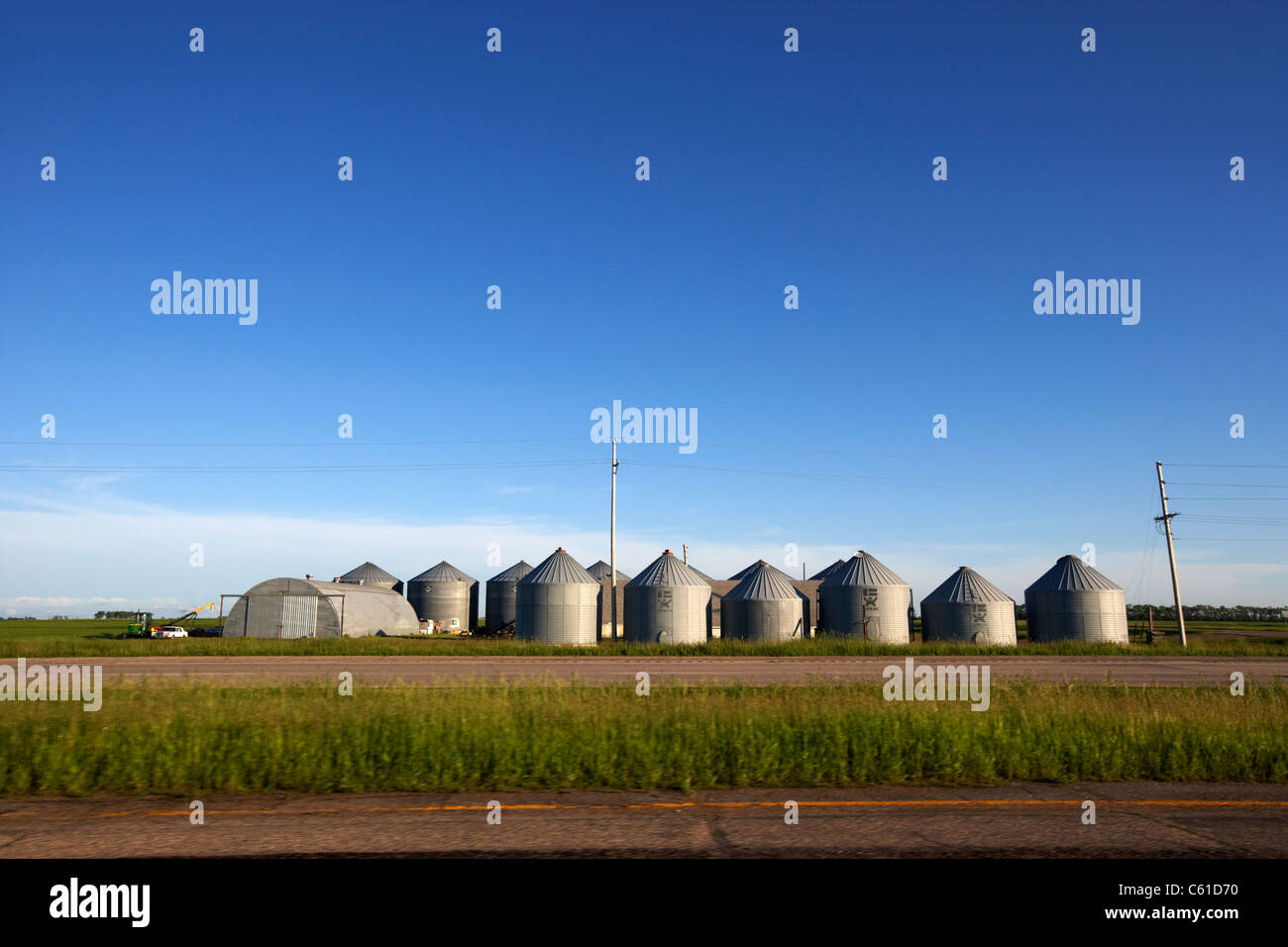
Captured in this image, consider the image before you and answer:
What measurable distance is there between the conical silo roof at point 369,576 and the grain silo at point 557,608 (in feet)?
83.1

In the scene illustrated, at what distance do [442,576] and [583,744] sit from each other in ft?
182

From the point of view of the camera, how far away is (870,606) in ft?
156

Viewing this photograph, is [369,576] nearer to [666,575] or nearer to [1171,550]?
[666,575]

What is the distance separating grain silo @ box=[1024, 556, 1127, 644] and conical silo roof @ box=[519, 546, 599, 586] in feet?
94.3

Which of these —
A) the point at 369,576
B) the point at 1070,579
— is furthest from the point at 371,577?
the point at 1070,579

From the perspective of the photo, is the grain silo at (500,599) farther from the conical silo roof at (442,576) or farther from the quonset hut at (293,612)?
the quonset hut at (293,612)

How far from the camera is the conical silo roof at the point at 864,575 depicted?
158 ft

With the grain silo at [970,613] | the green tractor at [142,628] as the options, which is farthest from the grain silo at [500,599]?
the grain silo at [970,613]

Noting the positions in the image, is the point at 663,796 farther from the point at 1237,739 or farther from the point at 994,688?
the point at 994,688

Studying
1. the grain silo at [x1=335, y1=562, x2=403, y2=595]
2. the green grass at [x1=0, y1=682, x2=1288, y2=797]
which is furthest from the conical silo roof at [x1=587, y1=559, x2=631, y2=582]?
the green grass at [x1=0, y1=682, x2=1288, y2=797]

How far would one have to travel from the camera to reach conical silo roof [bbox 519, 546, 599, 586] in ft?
150
